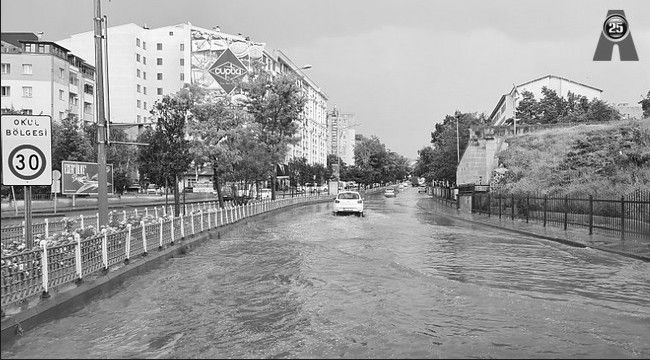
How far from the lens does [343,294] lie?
→ 1005 centimetres

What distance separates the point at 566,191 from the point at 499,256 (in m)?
18.3

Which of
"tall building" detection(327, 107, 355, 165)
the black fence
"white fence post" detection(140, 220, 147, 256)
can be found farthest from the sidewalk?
"tall building" detection(327, 107, 355, 165)

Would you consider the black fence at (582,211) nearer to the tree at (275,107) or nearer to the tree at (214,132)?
the tree at (214,132)

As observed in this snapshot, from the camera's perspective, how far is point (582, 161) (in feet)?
114

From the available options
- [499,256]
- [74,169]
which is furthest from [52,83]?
[499,256]

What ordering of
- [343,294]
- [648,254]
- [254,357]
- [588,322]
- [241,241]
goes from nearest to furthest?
[254,357]
[588,322]
[343,294]
[648,254]
[241,241]

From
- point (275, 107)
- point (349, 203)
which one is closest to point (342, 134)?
point (275, 107)

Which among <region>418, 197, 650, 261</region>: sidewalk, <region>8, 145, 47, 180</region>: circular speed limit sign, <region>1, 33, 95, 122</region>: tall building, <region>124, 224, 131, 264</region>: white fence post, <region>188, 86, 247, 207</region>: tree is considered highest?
<region>1, 33, 95, 122</region>: tall building

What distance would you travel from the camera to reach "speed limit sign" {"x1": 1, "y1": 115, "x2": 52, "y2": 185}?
8.88 metres

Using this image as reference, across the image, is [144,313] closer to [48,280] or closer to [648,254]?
[48,280]

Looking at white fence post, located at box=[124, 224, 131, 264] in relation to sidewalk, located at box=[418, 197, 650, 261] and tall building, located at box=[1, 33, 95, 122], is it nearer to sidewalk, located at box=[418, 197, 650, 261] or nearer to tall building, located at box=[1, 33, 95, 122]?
sidewalk, located at box=[418, 197, 650, 261]

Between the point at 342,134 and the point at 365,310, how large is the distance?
13886 centimetres

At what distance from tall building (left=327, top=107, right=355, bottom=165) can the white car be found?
89.2 metres

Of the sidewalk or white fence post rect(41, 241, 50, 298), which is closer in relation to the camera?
white fence post rect(41, 241, 50, 298)
